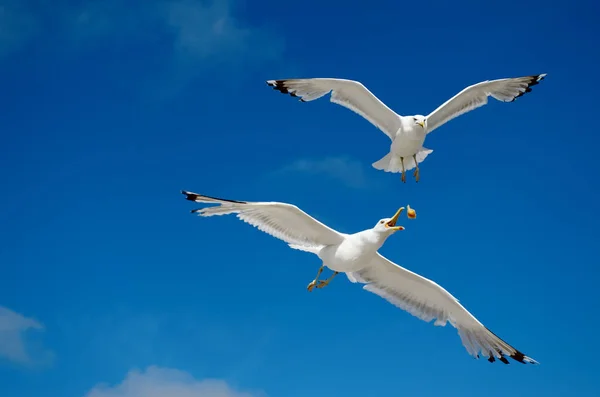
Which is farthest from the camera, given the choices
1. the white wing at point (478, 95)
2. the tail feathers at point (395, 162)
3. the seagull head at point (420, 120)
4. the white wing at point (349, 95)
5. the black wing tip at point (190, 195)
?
the white wing at point (478, 95)

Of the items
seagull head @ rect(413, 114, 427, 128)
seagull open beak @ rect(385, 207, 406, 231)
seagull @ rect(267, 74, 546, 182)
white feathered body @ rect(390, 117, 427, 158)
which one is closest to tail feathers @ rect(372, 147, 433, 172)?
seagull @ rect(267, 74, 546, 182)

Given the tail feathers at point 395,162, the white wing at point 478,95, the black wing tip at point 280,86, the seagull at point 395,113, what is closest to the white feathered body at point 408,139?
the seagull at point 395,113

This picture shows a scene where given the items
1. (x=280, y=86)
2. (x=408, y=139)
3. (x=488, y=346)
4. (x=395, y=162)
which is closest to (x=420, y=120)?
(x=408, y=139)

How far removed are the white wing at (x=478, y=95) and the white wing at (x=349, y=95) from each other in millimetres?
629

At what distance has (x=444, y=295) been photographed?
28.7 feet

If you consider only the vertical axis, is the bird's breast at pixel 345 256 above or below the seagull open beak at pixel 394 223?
below

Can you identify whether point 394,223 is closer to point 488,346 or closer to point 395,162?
point 488,346

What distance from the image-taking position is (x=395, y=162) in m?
10.7

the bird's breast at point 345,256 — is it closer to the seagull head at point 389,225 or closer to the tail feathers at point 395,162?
A: the seagull head at point 389,225

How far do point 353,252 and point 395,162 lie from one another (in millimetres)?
3027

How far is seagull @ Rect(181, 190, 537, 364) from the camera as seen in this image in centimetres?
772

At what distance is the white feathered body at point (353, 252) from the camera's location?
796 centimetres

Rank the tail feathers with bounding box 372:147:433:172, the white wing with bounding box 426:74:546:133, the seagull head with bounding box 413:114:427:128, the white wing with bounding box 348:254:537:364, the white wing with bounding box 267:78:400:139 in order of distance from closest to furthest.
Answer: the white wing with bounding box 348:254:537:364
the seagull head with bounding box 413:114:427:128
the white wing with bounding box 267:78:400:139
the tail feathers with bounding box 372:147:433:172
the white wing with bounding box 426:74:546:133

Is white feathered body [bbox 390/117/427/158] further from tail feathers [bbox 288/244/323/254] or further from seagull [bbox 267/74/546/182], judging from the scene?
tail feathers [bbox 288/244/323/254]
